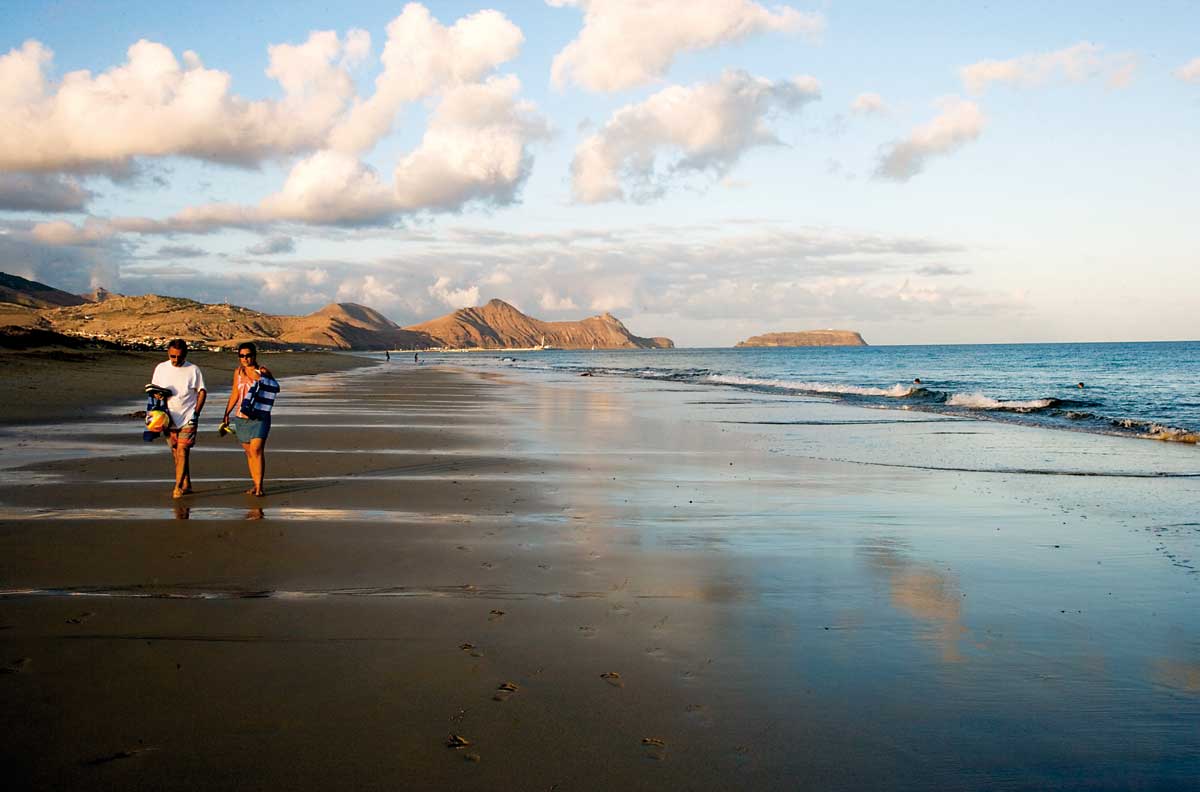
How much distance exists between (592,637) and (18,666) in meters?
3.28

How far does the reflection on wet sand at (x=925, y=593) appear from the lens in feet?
17.2

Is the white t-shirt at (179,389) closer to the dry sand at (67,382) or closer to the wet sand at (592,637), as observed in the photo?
the wet sand at (592,637)

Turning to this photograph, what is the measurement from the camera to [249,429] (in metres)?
10.2

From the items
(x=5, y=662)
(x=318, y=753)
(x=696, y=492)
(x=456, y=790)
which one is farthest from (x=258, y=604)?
(x=696, y=492)

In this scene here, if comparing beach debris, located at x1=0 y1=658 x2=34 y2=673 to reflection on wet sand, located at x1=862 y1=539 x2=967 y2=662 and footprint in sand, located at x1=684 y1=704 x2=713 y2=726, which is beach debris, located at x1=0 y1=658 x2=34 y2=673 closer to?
footprint in sand, located at x1=684 y1=704 x2=713 y2=726

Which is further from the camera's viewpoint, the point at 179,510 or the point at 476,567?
the point at 179,510

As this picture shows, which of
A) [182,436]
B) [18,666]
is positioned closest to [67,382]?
[182,436]

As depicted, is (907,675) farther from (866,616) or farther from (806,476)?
(806,476)

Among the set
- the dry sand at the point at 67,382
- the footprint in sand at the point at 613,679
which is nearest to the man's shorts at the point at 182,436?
the footprint in sand at the point at 613,679

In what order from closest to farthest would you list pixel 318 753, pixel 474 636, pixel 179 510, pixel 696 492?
pixel 318 753, pixel 474 636, pixel 179 510, pixel 696 492

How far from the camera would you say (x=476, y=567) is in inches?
268

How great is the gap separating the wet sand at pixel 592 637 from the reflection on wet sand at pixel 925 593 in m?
0.03

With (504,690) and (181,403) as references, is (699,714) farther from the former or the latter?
(181,403)

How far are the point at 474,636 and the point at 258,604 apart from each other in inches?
69.4
